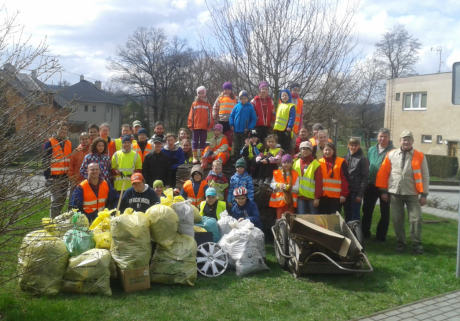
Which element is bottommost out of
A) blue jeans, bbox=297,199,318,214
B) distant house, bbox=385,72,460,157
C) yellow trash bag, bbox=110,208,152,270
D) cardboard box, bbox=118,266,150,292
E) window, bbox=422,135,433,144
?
cardboard box, bbox=118,266,150,292

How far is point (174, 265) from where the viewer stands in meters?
5.45

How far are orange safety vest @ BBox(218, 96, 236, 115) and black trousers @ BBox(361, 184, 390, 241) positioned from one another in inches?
141

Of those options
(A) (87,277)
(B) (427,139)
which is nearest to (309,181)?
(A) (87,277)

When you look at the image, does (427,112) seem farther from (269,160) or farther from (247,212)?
(247,212)

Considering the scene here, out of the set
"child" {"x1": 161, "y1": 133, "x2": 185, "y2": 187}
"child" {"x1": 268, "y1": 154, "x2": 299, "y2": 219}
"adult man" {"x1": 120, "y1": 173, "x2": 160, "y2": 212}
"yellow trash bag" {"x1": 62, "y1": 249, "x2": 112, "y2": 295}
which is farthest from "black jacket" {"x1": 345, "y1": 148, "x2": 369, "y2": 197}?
"yellow trash bag" {"x1": 62, "y1": 249, "x2": 112, "y2": 295}

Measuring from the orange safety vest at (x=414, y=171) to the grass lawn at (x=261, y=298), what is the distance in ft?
4.27

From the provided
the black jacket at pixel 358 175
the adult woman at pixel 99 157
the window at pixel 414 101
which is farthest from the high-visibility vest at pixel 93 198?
the window at pixel 414 101

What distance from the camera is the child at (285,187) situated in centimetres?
753

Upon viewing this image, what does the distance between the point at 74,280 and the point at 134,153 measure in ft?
10.9

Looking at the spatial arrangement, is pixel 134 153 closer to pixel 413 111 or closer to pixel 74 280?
pixel 74 280

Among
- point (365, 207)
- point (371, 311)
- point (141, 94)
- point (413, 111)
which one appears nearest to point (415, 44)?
point (413, 111)

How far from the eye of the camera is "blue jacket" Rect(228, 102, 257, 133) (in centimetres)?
920

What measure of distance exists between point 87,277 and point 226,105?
572cm

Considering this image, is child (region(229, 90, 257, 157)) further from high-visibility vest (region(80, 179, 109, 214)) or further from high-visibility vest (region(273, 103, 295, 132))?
high-visibility vest (region(80, 179, 109, 214))
